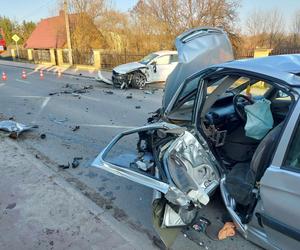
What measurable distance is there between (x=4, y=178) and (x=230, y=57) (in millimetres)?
3638

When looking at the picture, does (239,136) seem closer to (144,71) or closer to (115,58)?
(144,71)

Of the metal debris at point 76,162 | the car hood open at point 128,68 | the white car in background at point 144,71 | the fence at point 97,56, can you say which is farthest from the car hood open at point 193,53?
the fence at point 97,56

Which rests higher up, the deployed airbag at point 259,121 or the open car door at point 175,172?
the deployed airbag at point 259,121

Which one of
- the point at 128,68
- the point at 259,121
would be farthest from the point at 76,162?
the point at 128,68

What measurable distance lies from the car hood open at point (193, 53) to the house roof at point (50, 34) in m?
28.1

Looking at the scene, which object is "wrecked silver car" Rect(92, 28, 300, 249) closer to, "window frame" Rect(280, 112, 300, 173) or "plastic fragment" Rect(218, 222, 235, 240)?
"window frame" Rect(280, 112, 300, 173)

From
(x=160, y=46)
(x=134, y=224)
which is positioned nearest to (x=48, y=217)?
(x=134, y=224)

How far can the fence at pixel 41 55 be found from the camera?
1299 inches

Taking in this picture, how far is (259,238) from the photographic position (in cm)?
220

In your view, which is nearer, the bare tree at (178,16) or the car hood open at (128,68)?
the car hood open at (128,68)

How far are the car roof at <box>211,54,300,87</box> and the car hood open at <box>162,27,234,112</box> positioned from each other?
80 centimetres

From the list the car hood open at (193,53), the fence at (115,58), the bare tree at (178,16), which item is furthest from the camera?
the fence at (115,58)

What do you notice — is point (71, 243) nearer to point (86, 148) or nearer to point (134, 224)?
point (134, 224)

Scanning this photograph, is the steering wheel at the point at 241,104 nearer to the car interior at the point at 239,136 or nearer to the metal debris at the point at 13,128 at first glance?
the car interior at the point at 239,136
